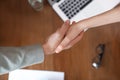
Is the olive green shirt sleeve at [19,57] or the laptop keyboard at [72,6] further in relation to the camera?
the laptop keyboard at [72,6]

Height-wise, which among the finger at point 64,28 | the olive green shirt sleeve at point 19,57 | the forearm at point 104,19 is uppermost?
the forearm at point 104,19

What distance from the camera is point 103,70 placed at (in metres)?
1.10

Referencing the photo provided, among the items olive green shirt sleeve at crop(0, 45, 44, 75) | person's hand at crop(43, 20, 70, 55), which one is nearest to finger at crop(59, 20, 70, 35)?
person's hand at crop(43, 20, 70, 55)

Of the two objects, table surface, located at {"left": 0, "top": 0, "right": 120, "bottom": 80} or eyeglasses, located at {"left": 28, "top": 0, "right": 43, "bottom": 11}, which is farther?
eyeglasses, located at {"left": 28, "top": 0, "right": 43, "bottom": 11}

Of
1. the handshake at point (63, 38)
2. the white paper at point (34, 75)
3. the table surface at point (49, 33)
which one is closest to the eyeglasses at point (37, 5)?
the table surface at point (49, 33)

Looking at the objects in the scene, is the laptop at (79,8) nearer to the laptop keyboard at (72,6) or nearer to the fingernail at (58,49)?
the laptop keyboard at (72,6)

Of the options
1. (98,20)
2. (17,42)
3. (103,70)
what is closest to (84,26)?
(98,20)

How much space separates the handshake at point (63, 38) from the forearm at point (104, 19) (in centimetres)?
4

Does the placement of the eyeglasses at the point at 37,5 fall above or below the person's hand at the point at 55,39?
above

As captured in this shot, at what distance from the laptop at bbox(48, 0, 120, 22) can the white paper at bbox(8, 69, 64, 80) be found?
263 millimetres

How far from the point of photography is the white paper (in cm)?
109

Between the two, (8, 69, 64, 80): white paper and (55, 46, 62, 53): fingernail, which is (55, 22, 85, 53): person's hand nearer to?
(55, 46, 62, 53): fingernail

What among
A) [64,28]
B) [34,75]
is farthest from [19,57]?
[64,28]

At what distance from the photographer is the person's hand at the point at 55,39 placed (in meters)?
1.09
